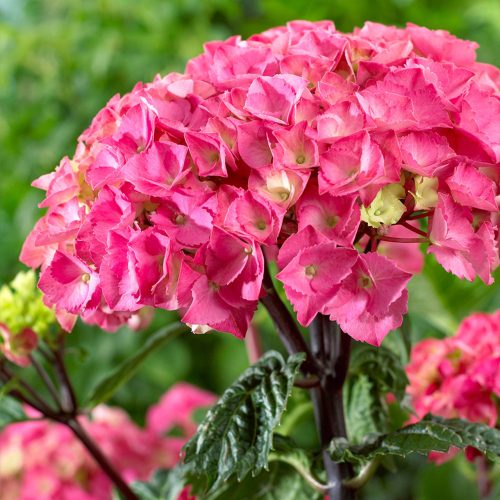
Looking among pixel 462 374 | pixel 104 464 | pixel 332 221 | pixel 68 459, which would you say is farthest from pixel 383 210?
pixel 68 459

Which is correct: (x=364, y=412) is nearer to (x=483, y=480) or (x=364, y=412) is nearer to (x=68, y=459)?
(x=483, y=480)

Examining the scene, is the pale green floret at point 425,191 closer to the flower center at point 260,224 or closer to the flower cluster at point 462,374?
the flower center at point 260,224

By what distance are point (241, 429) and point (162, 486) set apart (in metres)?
0.27

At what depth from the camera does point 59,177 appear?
50cm

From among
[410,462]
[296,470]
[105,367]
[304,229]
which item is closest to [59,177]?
[304,229]

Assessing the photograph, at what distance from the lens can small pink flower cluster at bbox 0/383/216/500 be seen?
962 mm

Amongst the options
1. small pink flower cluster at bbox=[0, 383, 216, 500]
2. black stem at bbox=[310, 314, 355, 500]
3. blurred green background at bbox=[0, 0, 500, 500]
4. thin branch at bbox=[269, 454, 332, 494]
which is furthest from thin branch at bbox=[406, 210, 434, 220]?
blurred green background at bbox=[0, 0, 500, 500]

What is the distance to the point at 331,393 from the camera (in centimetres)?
54

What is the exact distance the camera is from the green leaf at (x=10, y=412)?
674mm

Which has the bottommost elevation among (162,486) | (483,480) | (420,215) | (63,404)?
(483,480)

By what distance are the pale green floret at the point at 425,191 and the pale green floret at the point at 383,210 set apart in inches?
0.5

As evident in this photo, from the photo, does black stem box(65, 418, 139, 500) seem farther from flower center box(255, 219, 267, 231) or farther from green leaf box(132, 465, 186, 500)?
flower center box(255, 219, 267, 231)

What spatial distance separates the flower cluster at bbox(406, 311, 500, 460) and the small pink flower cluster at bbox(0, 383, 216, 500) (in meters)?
0.36

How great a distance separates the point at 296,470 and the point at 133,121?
0.31 m
